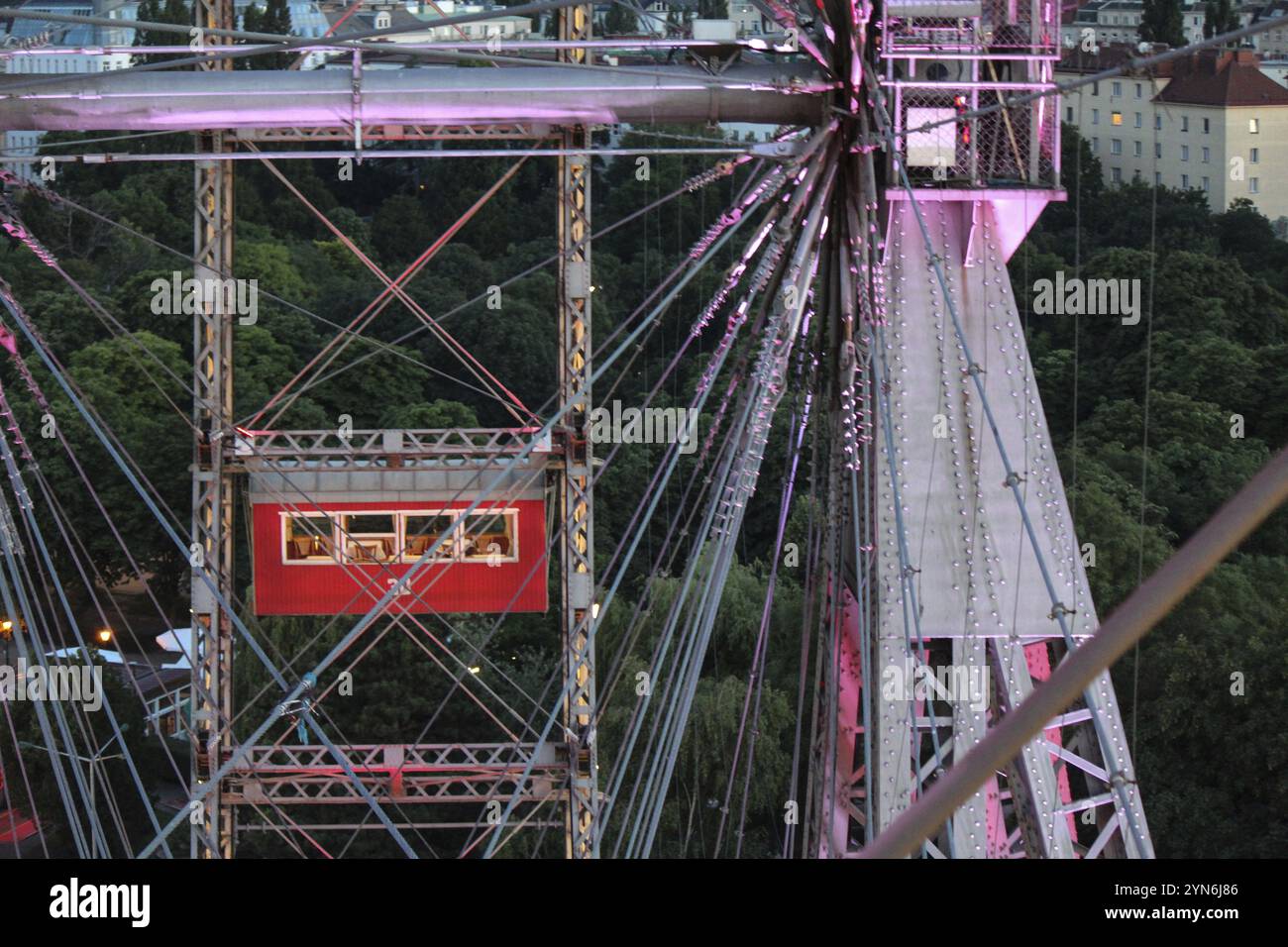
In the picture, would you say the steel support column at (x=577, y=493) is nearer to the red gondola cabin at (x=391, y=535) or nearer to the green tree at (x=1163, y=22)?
the red gondola cabin at (x=391, y=535)

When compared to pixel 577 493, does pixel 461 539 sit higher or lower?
lower

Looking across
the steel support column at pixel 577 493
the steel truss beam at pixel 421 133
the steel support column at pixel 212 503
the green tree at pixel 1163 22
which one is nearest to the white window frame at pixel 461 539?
the steel support column at pixel 577 493

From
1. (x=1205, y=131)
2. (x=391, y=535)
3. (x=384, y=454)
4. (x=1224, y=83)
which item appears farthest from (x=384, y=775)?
(x=1205, y=131)

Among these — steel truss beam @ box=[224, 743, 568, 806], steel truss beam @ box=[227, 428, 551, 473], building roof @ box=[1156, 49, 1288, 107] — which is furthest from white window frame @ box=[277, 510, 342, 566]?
building roof @ box=[1156, 49, 1288, 107]

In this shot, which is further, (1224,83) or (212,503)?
(1224,83)

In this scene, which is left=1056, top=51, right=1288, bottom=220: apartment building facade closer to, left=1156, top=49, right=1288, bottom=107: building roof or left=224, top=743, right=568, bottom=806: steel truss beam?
left=1156, top=49, right=1288, bottom=107: building roof

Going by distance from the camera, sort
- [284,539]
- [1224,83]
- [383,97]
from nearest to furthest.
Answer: [383,97] → [284,539] → [1224,83]

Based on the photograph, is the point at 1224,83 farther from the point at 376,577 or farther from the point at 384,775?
the point at 384,775
